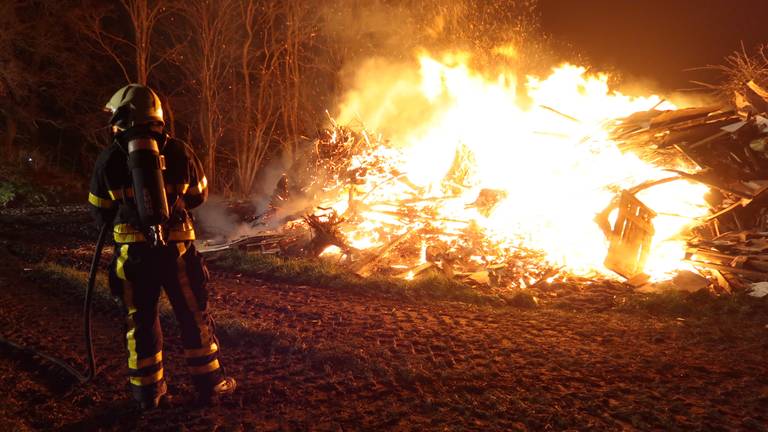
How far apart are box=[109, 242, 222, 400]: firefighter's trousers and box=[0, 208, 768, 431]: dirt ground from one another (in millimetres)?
289

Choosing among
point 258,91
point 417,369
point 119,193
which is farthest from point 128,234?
point 258,91

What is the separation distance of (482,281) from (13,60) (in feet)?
61.3

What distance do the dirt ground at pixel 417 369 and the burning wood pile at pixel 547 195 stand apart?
1710mm

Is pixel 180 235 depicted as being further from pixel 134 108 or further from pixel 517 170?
pixel 517 170

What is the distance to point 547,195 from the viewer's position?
31.5 feet

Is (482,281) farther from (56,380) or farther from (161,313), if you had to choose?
(56,380)

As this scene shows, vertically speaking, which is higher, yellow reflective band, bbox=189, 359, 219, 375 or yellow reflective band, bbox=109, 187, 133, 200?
yellow reflective band, bbox=109, 187, 133, 200

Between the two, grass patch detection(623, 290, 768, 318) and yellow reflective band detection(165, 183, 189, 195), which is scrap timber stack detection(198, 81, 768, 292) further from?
yellow reflective band detection(165, 183, 189, 195)

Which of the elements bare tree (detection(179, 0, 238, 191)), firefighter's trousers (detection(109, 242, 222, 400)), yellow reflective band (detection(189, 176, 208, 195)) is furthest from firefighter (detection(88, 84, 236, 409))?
bare tree (detection(179, 0, 238, 191))

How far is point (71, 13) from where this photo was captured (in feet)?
54.2

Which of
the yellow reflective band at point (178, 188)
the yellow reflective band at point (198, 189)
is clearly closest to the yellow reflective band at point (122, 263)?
the yellow reflective band at point (178, 188)

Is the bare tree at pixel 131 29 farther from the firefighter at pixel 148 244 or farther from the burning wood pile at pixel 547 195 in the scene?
the firefighter at pixel 148 244

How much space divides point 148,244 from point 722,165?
28.7 ft

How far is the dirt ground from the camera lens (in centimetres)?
327
